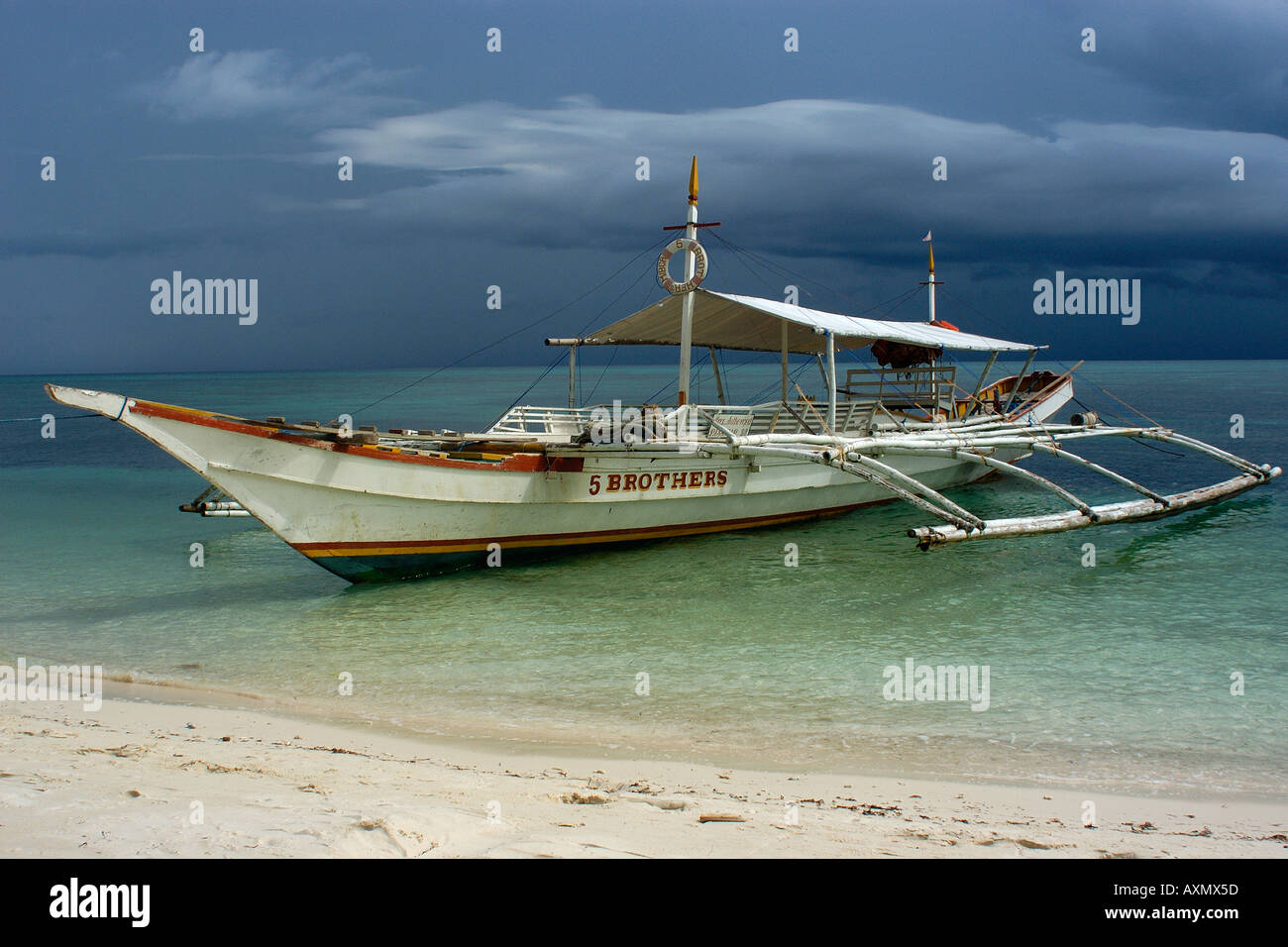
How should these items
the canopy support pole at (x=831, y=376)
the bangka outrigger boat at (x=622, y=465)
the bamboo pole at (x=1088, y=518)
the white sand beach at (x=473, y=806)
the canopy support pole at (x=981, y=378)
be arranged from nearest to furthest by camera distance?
1. the white sand beach at (x=473, y=806)
2. the bangka outrigger boat at (x=622, y=465)
3. the bamboo pole at (x=1088, y=518)
4. the canopy support pole at (x=831, y=376)
5. the canopy support pole at (x=981, y=378)

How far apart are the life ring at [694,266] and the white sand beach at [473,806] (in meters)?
9.64

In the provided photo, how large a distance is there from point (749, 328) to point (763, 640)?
30.1ft

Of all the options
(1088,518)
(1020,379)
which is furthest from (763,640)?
(1020,379)

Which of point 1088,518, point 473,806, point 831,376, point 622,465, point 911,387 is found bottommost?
point 473,806

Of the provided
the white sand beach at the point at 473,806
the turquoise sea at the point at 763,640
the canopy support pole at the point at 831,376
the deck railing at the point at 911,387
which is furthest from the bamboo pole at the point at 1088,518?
the white sand beach at the point at 473,806

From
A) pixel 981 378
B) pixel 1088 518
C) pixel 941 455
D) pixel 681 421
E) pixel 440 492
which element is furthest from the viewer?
pixel 981 378

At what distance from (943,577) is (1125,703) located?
5179 mm

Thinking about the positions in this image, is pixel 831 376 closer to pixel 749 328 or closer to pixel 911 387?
pixel 749 328

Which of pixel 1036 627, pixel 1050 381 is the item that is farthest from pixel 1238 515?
pixel 1036 627

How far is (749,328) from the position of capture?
18.0 metres

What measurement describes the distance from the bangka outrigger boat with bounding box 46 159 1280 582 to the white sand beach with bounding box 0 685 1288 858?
4.46m

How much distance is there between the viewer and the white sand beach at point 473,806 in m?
4.28

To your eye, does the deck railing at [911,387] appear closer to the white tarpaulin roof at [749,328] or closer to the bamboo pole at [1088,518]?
the white tarpaulin roof at [749,328]

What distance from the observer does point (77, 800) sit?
475 cm
